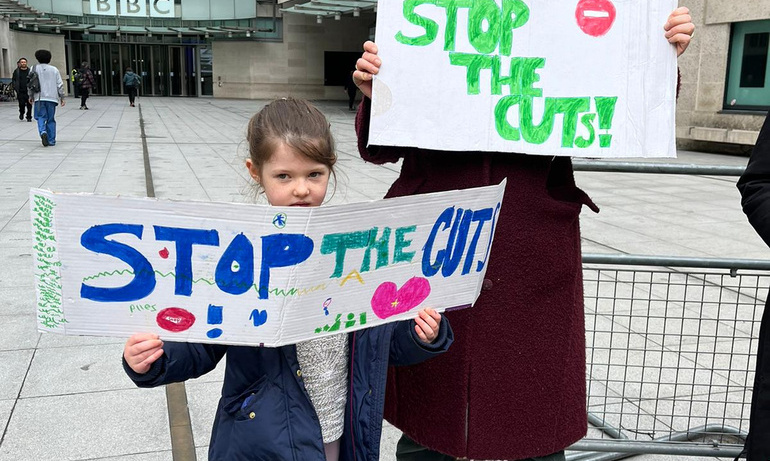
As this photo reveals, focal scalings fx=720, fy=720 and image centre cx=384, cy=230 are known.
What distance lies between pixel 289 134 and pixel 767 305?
1244mm

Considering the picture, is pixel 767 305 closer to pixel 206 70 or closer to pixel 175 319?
pixel 175 319

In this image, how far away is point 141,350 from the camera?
1474mm

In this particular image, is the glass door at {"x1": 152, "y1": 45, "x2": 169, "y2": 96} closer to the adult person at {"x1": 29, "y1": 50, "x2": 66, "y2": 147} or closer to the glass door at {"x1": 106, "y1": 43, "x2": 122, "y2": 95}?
the glass door at {"x1": 106, "y1": 43, "x2": 122, "y2": 95}

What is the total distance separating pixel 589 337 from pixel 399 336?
3.00 metres

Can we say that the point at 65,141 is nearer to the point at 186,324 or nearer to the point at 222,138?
the point at 222,138

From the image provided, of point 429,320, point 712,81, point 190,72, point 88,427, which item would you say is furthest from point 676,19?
point 190,72

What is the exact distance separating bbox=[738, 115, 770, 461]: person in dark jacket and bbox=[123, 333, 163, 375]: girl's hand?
1407 mm

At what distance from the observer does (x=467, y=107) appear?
75.2 inches

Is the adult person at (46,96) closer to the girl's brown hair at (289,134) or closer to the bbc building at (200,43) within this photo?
the girl's brown hair at (289,134)

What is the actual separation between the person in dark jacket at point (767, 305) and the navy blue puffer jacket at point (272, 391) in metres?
0.76

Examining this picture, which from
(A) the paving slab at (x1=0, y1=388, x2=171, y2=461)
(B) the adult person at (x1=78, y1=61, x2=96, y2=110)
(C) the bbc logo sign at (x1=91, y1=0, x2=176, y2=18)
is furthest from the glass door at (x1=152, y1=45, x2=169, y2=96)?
(A) the paving slab at (x1=0, y1=388, x2=171, y2=461)

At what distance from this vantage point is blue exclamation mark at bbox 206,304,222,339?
1.51 metres

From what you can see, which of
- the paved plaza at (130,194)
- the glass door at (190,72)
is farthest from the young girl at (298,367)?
the glass door at (190,72)

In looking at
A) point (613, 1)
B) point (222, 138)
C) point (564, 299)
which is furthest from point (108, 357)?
point (222, 138)
